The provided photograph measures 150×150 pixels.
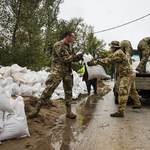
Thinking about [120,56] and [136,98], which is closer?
[120,56]

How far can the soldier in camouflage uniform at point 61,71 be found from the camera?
3.87 m

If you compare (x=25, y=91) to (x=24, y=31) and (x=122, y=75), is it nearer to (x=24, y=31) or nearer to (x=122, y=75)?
(x=122, y=75)

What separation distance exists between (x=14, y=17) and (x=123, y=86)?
827cm

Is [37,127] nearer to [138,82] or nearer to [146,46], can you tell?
[138,82]

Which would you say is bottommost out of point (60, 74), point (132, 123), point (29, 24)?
point (132, 123)

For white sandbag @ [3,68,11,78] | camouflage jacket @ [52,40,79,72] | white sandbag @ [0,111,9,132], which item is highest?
camouflage jacket @ [52,40,79,72]

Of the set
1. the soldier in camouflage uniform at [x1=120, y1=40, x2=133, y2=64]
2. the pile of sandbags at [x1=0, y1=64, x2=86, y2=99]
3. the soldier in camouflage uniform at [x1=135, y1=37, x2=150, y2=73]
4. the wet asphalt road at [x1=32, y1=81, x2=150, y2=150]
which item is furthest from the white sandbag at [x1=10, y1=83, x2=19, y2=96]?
the soldier in camouflage uniform at [x1=135, y1=37, x2=150, y2=73]

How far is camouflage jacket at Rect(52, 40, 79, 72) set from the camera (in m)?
3.86

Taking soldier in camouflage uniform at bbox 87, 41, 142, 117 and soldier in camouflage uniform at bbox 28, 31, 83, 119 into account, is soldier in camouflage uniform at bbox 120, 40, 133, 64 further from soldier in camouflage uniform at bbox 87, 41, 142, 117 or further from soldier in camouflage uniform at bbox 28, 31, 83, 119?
soldier in camouflage uniform at bbox 28, 31, 83, 119

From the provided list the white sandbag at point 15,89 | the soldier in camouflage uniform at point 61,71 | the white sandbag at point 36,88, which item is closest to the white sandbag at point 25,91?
the white sandbag at point 15,89

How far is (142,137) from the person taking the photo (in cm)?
287

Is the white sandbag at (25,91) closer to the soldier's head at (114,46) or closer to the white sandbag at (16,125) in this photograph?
the soldier's head at (114,46)

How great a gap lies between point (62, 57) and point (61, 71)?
1.07ft

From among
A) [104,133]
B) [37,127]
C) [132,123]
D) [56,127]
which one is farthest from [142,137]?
[37,127]
